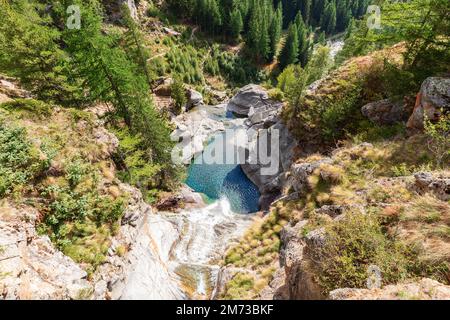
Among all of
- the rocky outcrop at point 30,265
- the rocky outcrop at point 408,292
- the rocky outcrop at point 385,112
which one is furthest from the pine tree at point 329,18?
the rocky outcrop at point 30,265

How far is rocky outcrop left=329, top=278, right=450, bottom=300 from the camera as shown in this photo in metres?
5.51

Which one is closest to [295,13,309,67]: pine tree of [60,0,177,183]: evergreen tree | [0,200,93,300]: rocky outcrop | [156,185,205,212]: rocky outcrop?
[60,0,177,183]: evergreen tree

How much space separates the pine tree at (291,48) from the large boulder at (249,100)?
23.9m

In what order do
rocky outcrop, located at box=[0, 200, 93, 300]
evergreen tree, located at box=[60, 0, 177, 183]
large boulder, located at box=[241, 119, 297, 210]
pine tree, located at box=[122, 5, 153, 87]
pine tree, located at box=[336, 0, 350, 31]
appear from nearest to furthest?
rocky outcrop, located at box=[0, 200, 93, 300]
evergreen tree, located at box=[60, 0, 177, 183]
large boulder, located at box=[241, 119, 297, 210]
pine tree, located at box=[122, 5, 153, 87]
pine tree, located at box=[336, 0, 350, 31]

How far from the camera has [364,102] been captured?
21.3 meters

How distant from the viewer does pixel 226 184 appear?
106 feet

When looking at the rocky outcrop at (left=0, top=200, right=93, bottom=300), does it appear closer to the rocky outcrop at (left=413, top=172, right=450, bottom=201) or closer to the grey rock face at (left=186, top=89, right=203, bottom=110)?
the rocky outcrop at (left=413, top=172, right=450, bottom=201)

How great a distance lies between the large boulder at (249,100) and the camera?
4922 centimetres

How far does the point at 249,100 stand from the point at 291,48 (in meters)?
28.8

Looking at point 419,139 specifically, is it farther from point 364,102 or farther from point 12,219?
point 12,219

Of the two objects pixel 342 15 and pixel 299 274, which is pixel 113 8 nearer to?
pixel 299 274

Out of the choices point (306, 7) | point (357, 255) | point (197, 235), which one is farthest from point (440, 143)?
point (306, 7)

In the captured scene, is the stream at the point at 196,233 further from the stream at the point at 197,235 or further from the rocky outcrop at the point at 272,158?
the rocky outcrop at the point at 272,158

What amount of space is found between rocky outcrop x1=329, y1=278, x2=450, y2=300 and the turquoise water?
2190 centimetres
